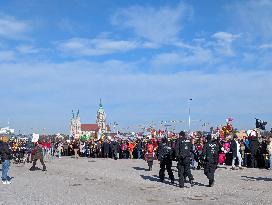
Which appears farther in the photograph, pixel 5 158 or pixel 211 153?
pixel 5 158

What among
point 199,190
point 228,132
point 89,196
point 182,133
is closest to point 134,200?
point 89,196

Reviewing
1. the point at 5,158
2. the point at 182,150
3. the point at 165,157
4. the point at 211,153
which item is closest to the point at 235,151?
the point at 165,157

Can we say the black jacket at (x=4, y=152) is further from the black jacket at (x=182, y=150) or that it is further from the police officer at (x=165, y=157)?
the black jacket at (x=182, y=150)

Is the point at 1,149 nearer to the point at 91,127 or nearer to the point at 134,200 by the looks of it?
the point at 134,200

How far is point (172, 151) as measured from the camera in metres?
15.8

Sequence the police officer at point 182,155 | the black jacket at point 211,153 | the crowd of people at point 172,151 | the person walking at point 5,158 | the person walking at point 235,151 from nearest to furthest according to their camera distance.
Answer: the police officer at point 182,155
the black jacket at point 211,153
the crowd of people at point 172,151
the person walking at point 5,158
the person walking at point 235,151

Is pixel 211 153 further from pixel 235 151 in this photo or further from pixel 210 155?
pixel 235 151

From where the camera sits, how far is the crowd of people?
16.3m

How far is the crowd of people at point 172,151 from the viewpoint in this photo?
53.6 ft

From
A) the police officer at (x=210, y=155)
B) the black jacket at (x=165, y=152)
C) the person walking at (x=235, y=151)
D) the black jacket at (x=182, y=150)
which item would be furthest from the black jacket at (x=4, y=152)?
the person walking at (x=235, y=151)

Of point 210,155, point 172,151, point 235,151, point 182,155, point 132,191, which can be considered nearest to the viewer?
point 132,191

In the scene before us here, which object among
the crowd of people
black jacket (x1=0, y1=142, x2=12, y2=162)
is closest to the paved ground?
the crowd of people

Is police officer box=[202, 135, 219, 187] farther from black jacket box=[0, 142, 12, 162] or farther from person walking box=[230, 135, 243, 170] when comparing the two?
person walking box=[230, 135, 243, 170]

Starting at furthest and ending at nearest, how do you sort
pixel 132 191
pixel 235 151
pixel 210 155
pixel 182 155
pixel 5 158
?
pixel 235 151 < pixel 5 158 < pixel 210 155 < pixel 182 155 < pixel 132 191
